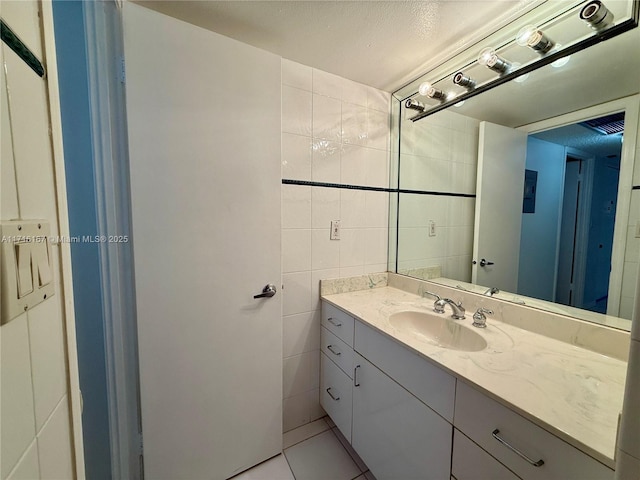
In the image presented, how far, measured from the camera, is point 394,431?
3.35 feet

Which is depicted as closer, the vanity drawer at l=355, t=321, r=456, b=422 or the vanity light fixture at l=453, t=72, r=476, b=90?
the vanity drawer at l=355, t=321, r=456, b=422

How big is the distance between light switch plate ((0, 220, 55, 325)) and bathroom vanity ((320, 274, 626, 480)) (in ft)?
3.25

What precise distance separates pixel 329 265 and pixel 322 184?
0.52m

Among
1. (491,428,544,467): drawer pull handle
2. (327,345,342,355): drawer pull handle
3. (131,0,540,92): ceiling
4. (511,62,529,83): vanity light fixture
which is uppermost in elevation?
(131,0,540,92): ceiling

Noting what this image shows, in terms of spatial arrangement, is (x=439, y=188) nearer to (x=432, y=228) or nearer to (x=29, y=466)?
(x=432, y=228)

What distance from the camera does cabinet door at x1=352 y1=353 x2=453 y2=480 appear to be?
33.4 inches

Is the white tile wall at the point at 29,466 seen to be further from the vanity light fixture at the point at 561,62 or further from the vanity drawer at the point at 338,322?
the vanity light fixture at the point at 561,62

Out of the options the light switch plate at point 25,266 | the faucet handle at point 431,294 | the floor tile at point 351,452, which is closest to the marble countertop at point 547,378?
the faucet handle at point 431,294

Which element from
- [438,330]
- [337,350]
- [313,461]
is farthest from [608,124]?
[313,461]

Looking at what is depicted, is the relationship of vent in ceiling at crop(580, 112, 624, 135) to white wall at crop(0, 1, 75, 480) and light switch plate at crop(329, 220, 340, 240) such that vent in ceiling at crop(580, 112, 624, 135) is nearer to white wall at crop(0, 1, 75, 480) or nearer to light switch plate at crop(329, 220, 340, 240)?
light switch plate at crop(329, 220, 340, 240)

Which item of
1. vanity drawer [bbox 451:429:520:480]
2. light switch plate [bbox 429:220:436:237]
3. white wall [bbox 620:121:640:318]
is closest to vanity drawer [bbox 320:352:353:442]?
vanity drawer [bbox 451:429:520:480]

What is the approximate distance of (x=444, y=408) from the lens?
819mm

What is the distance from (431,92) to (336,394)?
1.86 meters

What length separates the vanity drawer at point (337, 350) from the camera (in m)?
1.32
